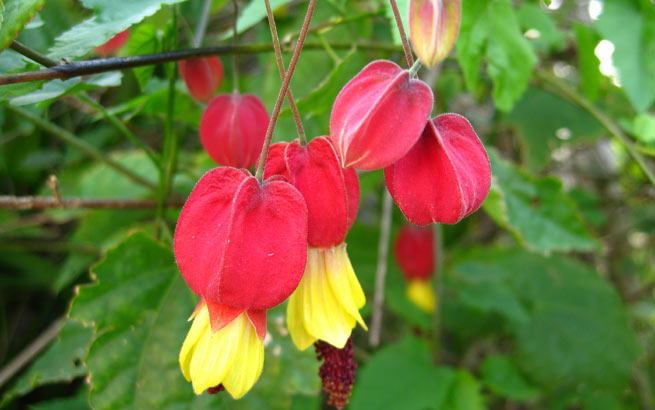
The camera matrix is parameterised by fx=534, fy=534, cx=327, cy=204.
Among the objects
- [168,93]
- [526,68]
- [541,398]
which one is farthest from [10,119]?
[541,398]

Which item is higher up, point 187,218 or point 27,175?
point 187,218

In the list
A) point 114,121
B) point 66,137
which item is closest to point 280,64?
point 114,121

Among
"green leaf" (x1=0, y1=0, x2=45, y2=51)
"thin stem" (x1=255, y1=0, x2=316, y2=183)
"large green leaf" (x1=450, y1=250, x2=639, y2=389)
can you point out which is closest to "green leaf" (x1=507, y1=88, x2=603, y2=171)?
"large green leaf" (x1=450, y1=250, x2=639, y2=389)

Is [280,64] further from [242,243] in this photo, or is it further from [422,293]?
[422,293]

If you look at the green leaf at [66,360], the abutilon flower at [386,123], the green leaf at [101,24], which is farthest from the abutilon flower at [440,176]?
the green leaf at [66,360]

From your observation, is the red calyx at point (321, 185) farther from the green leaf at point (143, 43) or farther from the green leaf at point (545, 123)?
the green leaf at point (545, 123)

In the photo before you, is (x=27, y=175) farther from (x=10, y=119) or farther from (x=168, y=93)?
(x=168, y=93)
